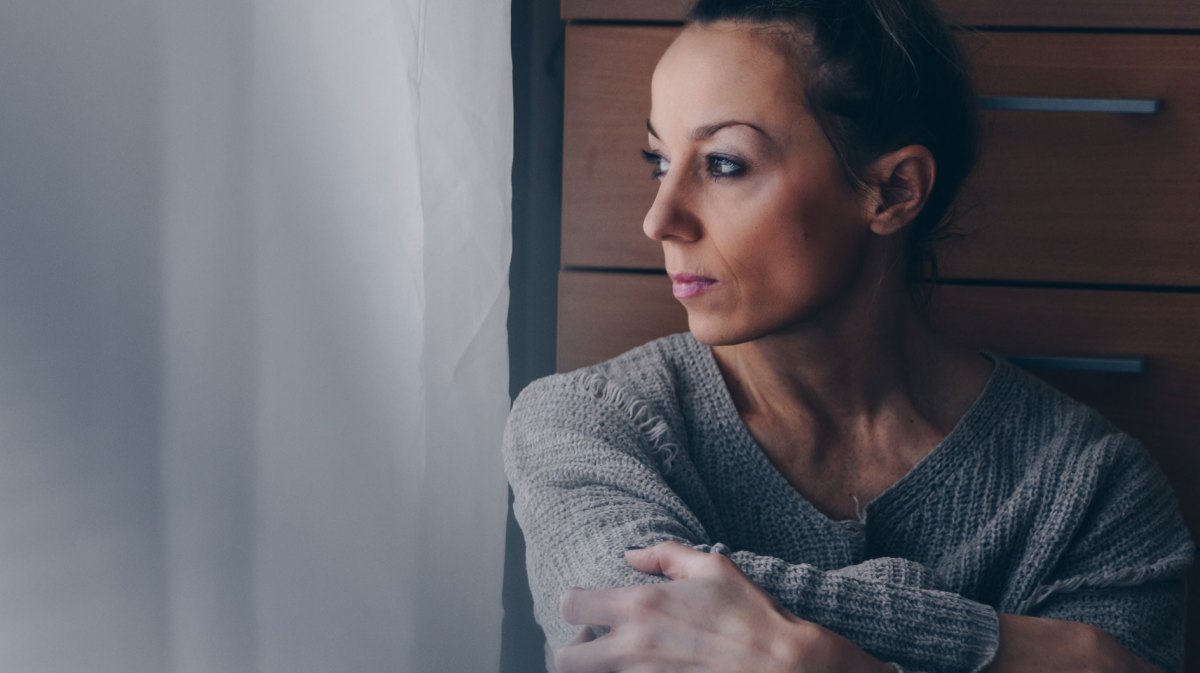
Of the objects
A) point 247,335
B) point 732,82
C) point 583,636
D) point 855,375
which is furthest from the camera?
point 855,375

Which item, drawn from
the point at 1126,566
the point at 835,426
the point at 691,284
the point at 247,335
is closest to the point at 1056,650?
the point at 1126,566

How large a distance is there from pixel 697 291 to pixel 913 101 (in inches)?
9.4

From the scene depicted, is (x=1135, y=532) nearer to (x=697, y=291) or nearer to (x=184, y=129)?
(x=697, y=291)

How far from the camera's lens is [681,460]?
0.85m

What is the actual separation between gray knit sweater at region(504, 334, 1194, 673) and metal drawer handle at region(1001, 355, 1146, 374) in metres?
0.11

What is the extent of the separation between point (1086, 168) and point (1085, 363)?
0.63ft

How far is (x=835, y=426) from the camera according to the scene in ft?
3.09

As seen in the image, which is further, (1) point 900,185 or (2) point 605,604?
(1) point 900,185

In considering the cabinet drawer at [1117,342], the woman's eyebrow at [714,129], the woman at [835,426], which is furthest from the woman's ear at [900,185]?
the cabinet drawer at [1117,342]

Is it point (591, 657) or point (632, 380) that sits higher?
point (632, 380)

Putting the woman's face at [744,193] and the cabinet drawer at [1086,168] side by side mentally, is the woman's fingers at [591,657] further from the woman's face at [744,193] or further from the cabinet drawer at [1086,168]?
the cabinet drawer at [1086,168]

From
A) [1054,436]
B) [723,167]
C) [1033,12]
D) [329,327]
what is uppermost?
[1033,12]

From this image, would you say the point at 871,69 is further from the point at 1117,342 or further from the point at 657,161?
the point at 1117,342

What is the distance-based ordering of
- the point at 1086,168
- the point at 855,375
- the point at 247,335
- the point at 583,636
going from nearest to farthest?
1. the point at 247,335
2. the point at 583,636
3. the point at 855,375
4. the point at 1086,168
